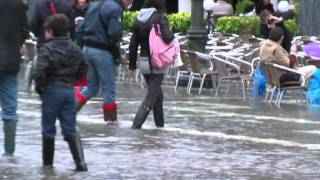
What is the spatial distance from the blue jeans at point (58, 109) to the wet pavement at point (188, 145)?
42cm

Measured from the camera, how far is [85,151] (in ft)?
34.3

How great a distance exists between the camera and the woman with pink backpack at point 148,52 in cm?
1240

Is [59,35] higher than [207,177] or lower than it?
higher

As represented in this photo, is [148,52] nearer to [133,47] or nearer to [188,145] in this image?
[133,47]

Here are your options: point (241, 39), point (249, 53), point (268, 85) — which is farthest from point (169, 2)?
point (268, 85)

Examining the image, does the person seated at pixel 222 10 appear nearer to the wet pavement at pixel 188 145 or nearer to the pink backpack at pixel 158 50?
the wet pavement at pixel 188 145

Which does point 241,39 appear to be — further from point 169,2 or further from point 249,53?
point 169,2

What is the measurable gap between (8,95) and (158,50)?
10.1 feet

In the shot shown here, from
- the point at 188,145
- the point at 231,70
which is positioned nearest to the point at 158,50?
the point at 188,145

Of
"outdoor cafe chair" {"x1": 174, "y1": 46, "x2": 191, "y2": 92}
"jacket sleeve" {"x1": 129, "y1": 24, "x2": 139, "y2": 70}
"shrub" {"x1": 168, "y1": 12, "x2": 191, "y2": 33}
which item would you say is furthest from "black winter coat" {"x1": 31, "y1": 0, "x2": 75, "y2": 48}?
"shrub" {"x1": 168, "y1": 12, "x2": 191, "y2": 33}

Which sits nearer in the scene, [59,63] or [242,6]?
[59,63]

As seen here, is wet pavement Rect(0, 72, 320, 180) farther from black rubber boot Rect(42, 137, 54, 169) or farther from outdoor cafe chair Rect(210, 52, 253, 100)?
outdoor cafe chair Rect(210, 52, 253, 100)

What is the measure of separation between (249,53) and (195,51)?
1166 millimetres

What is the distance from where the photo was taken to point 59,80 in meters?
9.04
